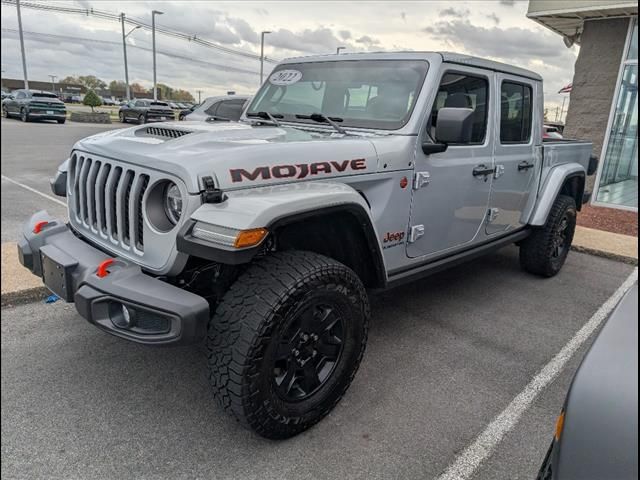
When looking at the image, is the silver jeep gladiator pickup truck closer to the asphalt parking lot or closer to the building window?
the asphalt parking lot

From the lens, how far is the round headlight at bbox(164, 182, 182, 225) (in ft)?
7.82

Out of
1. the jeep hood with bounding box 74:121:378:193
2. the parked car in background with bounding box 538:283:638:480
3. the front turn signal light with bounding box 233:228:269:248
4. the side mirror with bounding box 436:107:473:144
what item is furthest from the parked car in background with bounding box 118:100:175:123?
the parked car in background with bounding box 538:283:638:480

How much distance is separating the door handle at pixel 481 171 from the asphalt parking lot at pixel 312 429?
3.85ft

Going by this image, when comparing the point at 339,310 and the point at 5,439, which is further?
the point at 339,310

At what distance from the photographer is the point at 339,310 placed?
259cm

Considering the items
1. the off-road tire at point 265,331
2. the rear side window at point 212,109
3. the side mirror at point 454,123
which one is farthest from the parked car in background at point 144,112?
the off-road tire at point 265,331

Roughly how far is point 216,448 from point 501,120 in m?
3.23

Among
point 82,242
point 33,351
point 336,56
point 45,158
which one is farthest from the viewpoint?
point 45,158

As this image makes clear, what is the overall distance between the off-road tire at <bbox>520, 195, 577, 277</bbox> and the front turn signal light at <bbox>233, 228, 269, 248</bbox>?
366 centimetres

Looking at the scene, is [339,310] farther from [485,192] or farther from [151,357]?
[485,192]

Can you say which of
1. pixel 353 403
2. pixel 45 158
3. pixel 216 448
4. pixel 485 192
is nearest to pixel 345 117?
pixel 485 192

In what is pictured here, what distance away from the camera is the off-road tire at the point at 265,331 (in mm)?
2219

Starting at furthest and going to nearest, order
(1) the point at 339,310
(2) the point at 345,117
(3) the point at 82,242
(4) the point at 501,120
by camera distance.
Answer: (4) the point at 501,120, (2) the point at 345,117, (3) the point at 82,242, (1) the point at 339,310

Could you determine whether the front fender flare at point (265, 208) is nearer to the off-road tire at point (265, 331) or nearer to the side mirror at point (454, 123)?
the off-road tire at point (265, 331)
